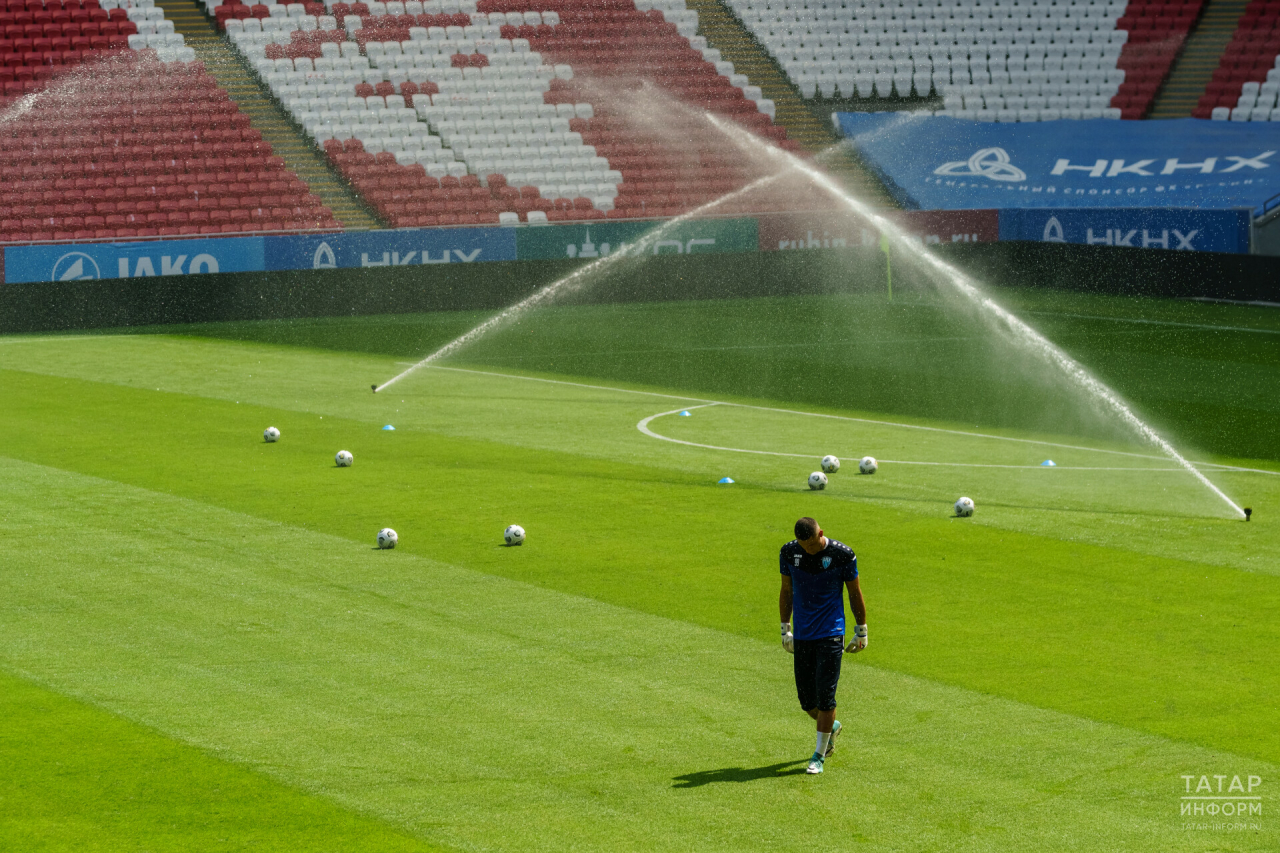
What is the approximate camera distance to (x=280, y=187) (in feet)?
146

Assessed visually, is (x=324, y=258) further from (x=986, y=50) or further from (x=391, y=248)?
(x=986, y=50)

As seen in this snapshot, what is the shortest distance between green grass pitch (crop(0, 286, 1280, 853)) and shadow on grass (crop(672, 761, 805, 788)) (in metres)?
0.04

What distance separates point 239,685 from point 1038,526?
8.45 meters

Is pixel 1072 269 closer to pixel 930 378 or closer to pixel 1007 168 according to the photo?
pixel 1007 168

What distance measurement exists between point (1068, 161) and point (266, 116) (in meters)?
22.1

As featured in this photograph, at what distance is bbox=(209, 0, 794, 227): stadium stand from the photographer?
4678 cm

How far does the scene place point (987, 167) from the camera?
4909 cm

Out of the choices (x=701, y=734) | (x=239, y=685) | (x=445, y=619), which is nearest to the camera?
(x=701, y=734)

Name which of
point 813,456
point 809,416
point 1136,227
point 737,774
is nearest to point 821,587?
point 737,774

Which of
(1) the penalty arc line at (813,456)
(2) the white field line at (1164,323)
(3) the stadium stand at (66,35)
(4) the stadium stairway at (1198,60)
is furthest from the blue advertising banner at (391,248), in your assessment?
(4) the stadium stairway at (1198,60)

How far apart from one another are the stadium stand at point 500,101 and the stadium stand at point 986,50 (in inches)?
120

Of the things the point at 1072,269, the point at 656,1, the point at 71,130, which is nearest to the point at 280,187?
the point at 71,130

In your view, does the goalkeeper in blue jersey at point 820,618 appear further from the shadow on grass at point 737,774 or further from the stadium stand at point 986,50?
the stadium stand at point 986,50

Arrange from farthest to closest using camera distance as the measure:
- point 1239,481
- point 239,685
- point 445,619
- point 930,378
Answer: point 930,378 → point 1239,481 → point 445,619 → point 239,685
